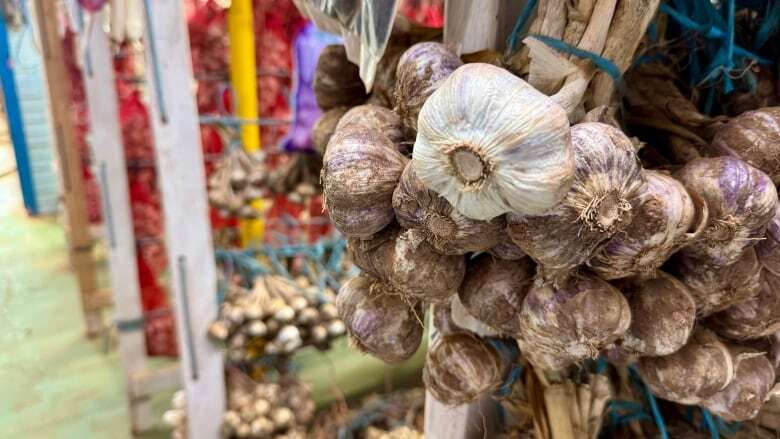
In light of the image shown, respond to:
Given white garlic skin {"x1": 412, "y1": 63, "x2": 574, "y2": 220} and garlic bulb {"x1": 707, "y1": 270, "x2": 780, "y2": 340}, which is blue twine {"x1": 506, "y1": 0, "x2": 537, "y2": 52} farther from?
garlic bulb {"x1": 707, "y1": 270, "x2": 780, "y2": 340}

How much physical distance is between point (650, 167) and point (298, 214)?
1.57m

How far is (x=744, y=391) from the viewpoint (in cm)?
48

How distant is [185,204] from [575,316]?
45.5 inches

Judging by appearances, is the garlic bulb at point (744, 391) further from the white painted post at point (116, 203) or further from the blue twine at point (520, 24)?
the white painted post at point (116, 203)

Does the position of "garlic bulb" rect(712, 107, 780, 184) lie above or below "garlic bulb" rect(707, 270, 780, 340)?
above

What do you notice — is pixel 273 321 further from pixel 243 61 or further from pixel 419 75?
pixel 419 75

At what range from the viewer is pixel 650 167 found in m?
0.50

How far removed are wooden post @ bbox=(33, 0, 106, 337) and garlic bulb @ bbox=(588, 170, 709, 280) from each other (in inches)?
97.1

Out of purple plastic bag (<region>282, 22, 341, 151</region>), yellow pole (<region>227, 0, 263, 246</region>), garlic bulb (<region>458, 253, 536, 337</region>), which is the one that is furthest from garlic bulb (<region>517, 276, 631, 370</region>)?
yellow pole (<region>227, 0, 263, 246</region>)

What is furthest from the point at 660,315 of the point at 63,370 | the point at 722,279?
the point at 63,370

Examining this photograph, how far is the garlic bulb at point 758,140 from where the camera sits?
1.40 feet

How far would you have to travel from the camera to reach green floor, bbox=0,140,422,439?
194 centimetres

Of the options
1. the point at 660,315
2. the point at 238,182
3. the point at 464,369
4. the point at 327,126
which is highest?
the point at 327,126

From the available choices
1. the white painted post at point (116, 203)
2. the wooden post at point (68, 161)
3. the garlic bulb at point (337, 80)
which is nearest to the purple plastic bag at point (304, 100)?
the garlic bulb at point (337, 80)
